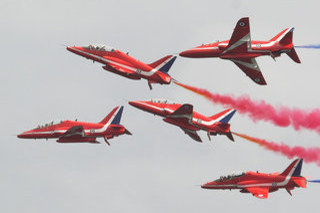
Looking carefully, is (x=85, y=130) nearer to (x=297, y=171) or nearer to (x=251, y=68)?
(x=251, y=68)

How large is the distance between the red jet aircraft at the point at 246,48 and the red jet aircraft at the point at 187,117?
658 cm

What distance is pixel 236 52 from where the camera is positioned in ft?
633

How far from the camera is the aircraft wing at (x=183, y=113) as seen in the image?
626 feet

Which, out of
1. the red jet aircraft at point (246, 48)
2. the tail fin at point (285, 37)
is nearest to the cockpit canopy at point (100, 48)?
the red jet aircraft at point (246, 48)

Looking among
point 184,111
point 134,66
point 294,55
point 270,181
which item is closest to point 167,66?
point 134,66

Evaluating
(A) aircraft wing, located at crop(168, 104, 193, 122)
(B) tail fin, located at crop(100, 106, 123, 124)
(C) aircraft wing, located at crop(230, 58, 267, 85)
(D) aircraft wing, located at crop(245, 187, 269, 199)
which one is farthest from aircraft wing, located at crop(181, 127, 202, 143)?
(C) aircraft wing, located at crop(230, 58, 267, 85)

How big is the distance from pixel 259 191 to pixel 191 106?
13017 mm

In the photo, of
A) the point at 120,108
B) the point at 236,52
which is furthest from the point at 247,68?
the point at 120,108

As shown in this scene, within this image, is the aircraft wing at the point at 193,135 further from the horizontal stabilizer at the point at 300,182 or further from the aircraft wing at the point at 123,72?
the horizontal stabilizer at the point at 300,182

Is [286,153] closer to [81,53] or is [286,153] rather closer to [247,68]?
[247,68]

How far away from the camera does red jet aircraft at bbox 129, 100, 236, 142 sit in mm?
191625

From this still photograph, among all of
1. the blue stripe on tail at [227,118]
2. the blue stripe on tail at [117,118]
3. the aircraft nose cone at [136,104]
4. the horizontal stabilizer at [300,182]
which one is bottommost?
the horizontal stabilizer at [300,182]

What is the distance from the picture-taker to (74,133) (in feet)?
632

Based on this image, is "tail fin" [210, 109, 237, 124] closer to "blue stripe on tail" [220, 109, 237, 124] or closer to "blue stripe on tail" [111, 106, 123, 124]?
"blue stripe on tail" [220, 109, 237, 124]
